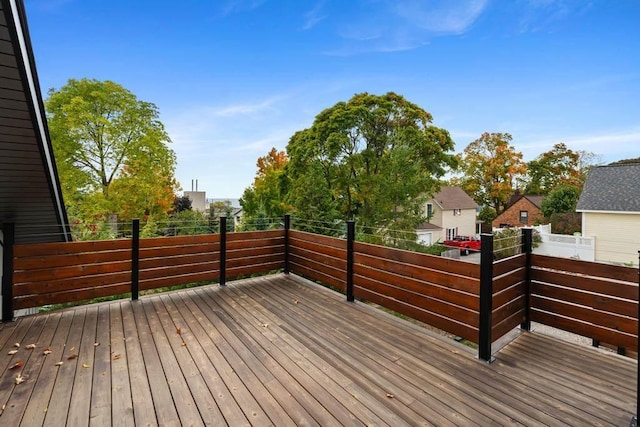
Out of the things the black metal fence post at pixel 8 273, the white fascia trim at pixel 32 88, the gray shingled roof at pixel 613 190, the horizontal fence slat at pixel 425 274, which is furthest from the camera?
the gray shingled roof at pixel 613 190

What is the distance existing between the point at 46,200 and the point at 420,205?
9903 millimetres

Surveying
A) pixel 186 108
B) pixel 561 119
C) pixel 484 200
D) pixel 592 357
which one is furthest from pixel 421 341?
pixel 484 200

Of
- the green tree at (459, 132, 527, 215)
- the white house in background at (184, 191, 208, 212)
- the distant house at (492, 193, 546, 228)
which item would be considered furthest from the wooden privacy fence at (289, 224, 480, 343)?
the white house in background at (184, 191, 208, 212)

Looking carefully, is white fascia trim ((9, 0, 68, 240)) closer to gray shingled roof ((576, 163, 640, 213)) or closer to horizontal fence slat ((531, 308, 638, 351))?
horizontal fence slat ((531, 308, 638, 351))

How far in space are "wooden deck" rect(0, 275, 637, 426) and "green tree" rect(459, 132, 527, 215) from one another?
2458 cm

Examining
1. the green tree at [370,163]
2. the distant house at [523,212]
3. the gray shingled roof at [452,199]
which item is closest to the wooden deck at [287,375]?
the green tree at [370,163]

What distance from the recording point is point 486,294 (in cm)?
237

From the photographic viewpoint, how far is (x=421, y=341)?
2686 mm

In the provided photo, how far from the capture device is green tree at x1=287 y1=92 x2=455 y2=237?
1040cm

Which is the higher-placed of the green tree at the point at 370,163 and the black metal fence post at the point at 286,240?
the green tree at the point at 370,163

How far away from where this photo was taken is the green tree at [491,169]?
23.4 meters

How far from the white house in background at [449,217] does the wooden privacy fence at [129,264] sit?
1481 cm

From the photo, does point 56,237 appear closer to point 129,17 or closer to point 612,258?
point 129,17

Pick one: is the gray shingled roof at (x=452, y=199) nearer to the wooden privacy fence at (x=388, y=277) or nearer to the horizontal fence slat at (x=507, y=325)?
the wooden privacy fence at (x=388, y=277)
